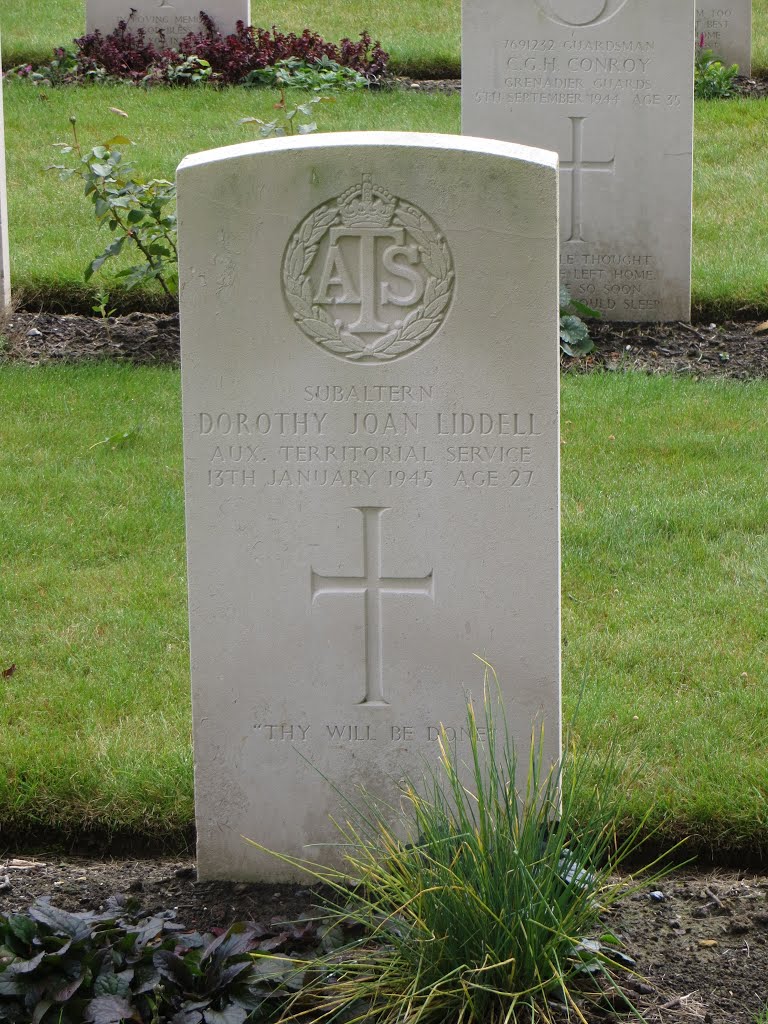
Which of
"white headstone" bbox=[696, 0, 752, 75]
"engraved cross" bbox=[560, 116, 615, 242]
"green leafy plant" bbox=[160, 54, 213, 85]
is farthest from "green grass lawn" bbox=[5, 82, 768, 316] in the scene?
"white headstone" bbox=[696, 0, 752, 75]

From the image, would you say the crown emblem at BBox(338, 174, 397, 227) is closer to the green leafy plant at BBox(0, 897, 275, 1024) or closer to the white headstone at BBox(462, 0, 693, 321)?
the green leafy plant at BBox(0, 897, 275, 1024)

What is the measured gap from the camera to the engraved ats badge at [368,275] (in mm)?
3244

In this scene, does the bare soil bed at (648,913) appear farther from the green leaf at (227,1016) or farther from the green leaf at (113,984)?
the green leaf at (113,984)

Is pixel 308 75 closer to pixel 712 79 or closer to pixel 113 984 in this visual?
pixel 712 79

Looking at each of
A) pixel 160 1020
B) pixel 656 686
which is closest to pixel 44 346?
pixel 656 686

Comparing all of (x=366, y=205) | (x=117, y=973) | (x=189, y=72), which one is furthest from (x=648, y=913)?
(x=189, y=72)

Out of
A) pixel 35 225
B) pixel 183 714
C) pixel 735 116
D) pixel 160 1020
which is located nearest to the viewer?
pixel 160 1020

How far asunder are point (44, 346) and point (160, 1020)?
5.15 m

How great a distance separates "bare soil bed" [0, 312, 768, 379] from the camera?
7320 mm

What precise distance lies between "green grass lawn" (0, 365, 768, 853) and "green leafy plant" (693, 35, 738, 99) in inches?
216

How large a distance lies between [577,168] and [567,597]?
3.85 m

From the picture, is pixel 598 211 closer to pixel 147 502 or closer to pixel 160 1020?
pixel 147 502

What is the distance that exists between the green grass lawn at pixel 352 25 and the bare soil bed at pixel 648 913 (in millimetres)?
10405

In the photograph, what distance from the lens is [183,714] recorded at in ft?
13.7
